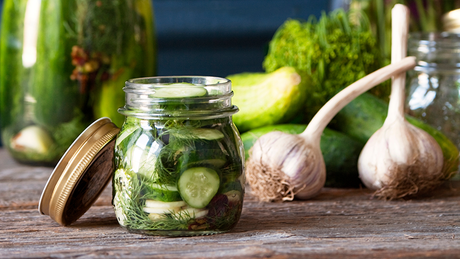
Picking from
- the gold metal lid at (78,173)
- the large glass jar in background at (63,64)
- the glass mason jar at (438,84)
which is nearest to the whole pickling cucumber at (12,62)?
the large glass jar in background at (63,64)

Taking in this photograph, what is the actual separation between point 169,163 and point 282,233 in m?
0.17

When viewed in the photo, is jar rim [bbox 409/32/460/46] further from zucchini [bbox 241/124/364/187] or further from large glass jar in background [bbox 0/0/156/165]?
large glass jar in background [bbox 0/0/156/165]

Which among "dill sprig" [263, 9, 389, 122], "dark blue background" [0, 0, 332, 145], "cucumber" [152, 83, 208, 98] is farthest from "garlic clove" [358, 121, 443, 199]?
"dark blue background" [0, 0, 332, 145]

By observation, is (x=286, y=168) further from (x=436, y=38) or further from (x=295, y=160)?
(x=436, y=38)

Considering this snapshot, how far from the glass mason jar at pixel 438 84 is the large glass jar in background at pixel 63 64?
0.57 m

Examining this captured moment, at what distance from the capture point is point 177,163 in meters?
0.57

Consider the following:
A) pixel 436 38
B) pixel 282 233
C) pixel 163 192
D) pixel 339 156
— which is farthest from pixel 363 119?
pixel 163 192

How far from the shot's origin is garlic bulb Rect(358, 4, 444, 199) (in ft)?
2.52

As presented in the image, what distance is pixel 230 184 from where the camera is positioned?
595 mm

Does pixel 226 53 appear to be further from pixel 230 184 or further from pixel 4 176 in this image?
pixel 230 184

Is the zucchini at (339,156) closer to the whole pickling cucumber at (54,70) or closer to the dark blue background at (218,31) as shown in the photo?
the whole pickling cucumber at (54,70)

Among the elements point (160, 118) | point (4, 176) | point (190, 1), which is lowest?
point (4, 176)

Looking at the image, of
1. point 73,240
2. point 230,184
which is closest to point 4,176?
point 73,240

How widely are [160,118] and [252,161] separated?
255 millimetres
